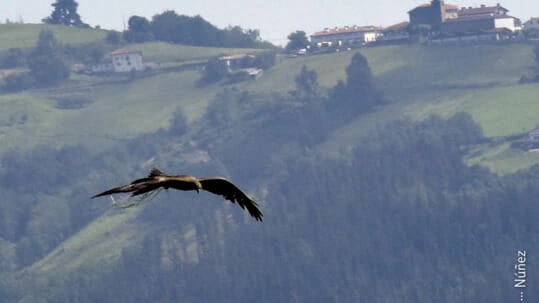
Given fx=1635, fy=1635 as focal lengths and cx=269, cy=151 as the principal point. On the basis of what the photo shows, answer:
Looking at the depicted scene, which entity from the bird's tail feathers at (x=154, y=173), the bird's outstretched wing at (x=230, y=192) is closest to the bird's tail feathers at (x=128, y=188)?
the bird's tail feathers at (x=154, y=173)

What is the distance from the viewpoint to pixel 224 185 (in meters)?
23.7

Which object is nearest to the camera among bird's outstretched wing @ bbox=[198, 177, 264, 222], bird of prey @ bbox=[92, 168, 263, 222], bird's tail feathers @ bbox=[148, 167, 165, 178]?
bird of prey @ bbox=[92, 168, 263, 222]

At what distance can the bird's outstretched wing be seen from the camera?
2320 centimetres

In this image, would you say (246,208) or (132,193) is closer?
(132,193)

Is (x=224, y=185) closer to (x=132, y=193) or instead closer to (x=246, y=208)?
(x=246, y=208)

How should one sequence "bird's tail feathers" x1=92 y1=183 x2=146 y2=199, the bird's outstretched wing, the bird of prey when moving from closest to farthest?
"bird's tail feathers" x1=92 y1=183 x2=146 y2=199 < the bird of prey < the bird's outstretched wing

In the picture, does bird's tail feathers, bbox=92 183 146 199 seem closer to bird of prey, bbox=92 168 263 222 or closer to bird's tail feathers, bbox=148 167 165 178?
bird of prey, bbox=92 168 263 222

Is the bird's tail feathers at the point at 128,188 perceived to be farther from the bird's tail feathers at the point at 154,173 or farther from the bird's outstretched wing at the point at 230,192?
the bird's outstretched wing at the point at 230,192

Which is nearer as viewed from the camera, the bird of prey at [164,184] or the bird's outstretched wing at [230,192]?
the bird of prey at [164,184]

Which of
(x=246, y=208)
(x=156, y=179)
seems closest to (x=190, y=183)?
(x=156, y=179)

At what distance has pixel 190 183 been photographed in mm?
22219

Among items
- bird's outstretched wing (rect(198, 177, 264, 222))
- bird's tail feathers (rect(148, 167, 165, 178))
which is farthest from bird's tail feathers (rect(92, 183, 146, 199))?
bird's outstretched wing (rect(198, 177, 264, 222))

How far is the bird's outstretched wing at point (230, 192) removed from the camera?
2320 cm

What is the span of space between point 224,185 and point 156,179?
1.94 m
